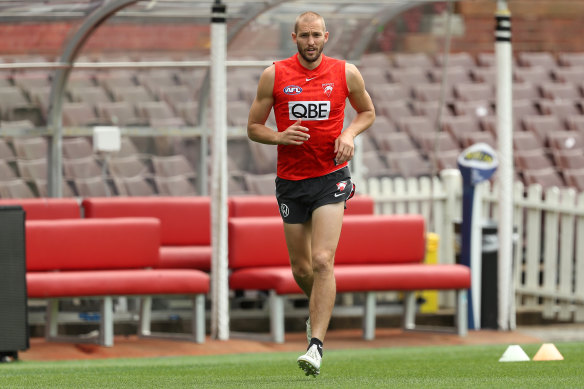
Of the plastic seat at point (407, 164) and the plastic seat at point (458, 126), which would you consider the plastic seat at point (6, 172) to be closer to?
the plastic seat at point (407, 164)

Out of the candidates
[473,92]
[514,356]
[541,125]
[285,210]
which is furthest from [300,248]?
[473,92]

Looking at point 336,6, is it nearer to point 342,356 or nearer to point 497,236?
point 497,236

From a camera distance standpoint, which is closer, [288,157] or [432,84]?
[288,157]

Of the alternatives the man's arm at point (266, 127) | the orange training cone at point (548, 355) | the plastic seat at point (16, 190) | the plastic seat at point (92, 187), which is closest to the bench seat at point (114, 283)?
the plastic seat at point (16, 190)

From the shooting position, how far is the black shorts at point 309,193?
25.3 feet

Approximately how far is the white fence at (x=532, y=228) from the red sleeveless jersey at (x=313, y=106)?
5.50m

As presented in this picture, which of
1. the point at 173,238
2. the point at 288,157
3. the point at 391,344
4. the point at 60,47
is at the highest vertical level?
the point at 60,47

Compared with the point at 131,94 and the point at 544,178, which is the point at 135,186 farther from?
the point at 544,178

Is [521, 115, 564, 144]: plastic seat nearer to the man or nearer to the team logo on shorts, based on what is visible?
the man

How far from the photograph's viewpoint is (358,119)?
25.6ft

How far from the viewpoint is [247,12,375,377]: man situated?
24.6ft

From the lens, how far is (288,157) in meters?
7.76

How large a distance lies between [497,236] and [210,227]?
276cm

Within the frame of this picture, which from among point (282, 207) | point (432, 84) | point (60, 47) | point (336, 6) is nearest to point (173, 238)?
point (60, 47)
